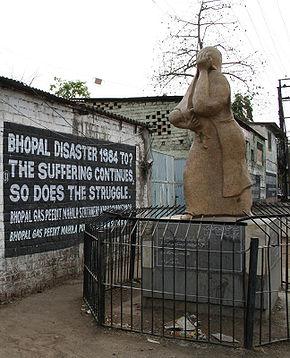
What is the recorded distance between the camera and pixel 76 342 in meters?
4.59

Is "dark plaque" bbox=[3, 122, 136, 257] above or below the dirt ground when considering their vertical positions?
above

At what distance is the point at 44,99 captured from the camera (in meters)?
7.24

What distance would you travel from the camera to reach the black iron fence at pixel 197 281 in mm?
4926

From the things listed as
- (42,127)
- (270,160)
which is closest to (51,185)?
(42,127)

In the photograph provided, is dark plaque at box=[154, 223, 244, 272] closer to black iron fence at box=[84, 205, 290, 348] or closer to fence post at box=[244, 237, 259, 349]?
black iron fence at box=[84, 205, 290, 348]

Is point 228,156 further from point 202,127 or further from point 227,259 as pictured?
point 227,259

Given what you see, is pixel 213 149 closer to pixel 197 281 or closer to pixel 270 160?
pixel 197 281

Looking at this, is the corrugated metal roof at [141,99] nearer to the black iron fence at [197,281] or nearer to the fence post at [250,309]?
the black iron fence at [197,281]

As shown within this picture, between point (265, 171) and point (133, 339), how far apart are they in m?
22.4

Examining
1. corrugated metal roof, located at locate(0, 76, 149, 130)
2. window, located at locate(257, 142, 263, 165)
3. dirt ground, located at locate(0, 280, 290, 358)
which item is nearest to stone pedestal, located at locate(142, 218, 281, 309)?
dirt ground, located at locate(0, 280, 290, 358)

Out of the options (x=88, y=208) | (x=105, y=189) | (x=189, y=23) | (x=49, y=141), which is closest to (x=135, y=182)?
(x=105, y=189)

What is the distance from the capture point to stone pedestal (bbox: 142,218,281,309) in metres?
5.29

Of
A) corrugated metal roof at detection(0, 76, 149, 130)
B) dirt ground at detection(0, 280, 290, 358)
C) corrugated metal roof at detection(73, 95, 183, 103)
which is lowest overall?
dirt ground at detection(0, 280, 290, 358)

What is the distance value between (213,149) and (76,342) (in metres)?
3.03
